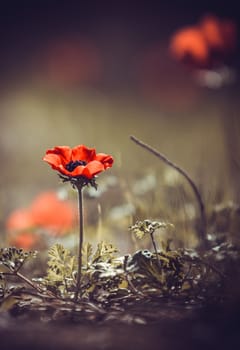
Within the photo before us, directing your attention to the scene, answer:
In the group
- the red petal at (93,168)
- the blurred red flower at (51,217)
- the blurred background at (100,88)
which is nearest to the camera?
the red petal at (93,168)

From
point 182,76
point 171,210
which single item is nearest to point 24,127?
point 182,76

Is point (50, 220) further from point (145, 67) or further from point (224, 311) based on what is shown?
point (145, 67)

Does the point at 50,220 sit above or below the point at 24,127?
below

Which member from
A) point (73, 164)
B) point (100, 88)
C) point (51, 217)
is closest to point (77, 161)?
point (73, 164)

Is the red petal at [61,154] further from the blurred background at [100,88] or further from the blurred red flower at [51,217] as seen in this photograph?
the blurred background at [100,88]

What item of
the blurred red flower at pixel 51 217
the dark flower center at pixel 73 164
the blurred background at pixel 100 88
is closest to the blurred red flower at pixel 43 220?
the blurred red flower at pixel 51 217
